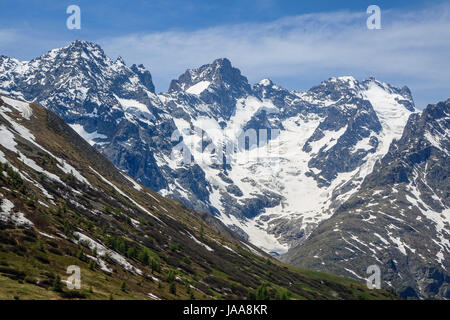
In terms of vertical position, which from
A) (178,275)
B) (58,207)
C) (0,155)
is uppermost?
(0,155)

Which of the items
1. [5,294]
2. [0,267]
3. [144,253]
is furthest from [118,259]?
[5,294]

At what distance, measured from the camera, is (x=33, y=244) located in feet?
410

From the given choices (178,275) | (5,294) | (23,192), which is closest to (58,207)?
(23,192)

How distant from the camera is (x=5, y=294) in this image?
82688mm

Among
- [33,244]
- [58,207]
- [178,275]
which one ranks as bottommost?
[178,275]

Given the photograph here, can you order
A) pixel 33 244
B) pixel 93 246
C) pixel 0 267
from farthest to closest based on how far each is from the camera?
pixel 93 246, pixel 33 244, pixel 0 267
